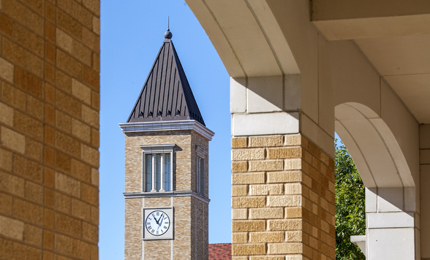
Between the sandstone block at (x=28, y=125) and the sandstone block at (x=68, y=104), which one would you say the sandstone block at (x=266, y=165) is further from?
the sandstone block at (x=28, y=125)

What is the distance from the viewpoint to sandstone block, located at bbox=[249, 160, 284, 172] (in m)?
4.62

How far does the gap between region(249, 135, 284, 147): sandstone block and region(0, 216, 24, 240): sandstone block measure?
3.03 meters

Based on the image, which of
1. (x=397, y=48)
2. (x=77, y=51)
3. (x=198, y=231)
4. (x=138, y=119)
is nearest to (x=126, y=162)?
(x=138, y=119)

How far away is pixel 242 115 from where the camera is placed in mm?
4785

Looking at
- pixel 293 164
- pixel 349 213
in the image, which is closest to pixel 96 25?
pixel 293 164

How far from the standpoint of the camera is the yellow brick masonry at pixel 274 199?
177 inches

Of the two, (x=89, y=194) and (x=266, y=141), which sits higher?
(x=266, y=141)

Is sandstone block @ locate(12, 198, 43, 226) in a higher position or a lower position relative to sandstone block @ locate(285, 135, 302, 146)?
lower

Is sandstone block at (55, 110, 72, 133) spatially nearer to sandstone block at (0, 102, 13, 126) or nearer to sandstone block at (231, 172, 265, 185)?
sandstone block at (0, 102, 13, 126)

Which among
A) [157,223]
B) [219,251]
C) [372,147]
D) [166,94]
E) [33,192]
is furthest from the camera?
[219,251]

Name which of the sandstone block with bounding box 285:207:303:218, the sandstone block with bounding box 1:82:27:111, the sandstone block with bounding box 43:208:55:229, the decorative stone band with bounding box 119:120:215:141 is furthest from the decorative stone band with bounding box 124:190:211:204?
the sandstone block with bounding box 1:82:27:111

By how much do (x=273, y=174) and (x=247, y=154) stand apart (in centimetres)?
22

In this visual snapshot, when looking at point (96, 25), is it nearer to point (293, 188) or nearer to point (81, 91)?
point (81, 91)

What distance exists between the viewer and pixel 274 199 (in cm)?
458
